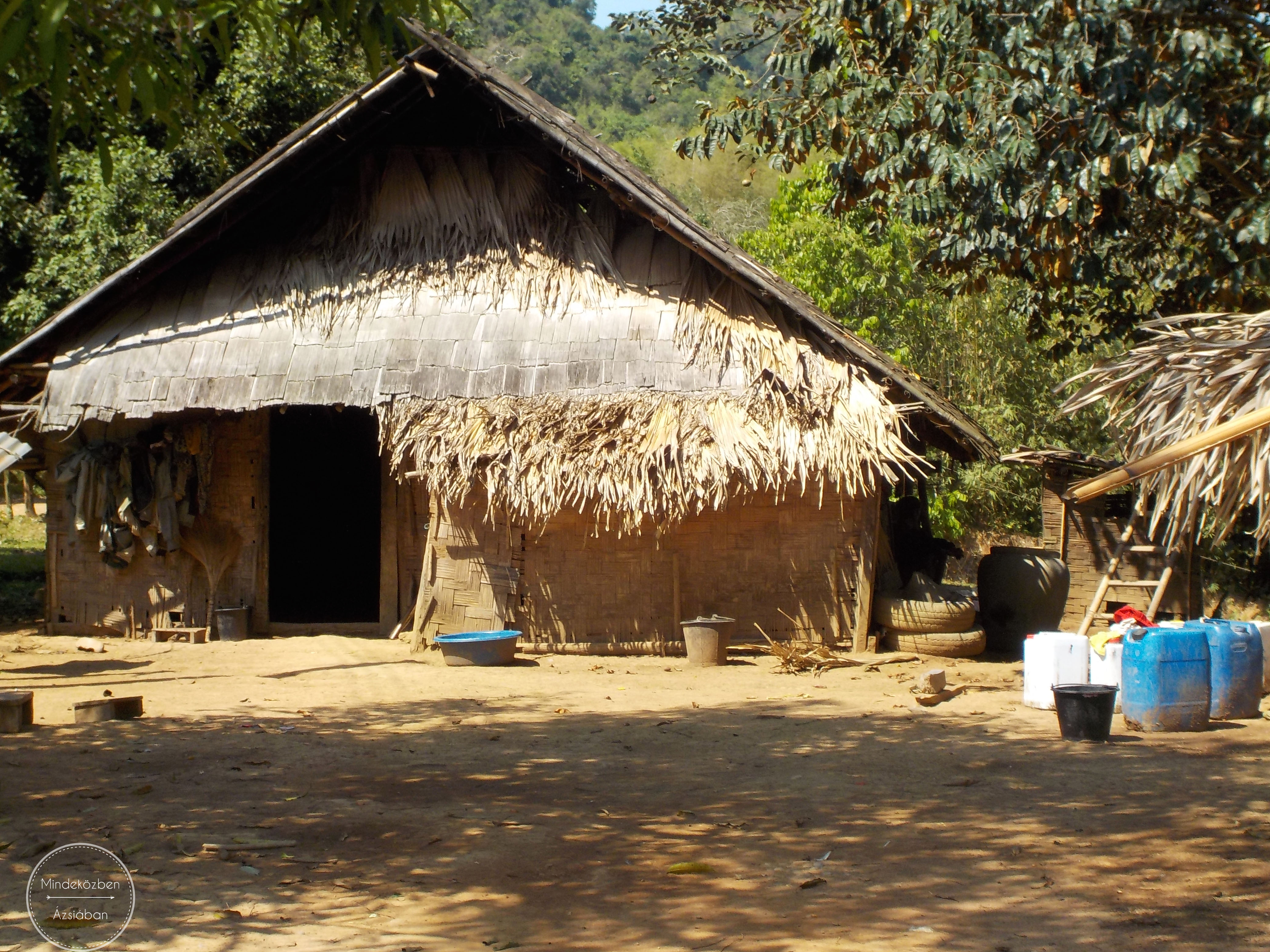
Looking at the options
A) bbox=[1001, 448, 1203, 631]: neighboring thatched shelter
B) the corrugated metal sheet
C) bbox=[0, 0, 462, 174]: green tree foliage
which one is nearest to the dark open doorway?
the corrugated metal sheet

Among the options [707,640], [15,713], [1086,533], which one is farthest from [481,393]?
[1086,533]

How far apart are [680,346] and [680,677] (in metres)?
2.88

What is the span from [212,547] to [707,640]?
15.5 feet

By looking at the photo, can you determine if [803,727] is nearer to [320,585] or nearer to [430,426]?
[430,426]

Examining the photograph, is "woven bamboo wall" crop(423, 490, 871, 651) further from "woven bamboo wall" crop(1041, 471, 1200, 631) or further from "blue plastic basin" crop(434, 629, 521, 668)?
"woven bamboo wall" crop(1041, 471, 1200, 631)

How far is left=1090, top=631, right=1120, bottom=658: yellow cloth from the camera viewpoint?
7.17m

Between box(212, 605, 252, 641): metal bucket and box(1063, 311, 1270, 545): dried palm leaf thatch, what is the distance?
288 inches

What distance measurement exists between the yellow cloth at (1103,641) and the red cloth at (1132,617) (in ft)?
0.38

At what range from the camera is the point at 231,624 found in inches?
425

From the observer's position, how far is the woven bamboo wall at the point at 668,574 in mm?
9961

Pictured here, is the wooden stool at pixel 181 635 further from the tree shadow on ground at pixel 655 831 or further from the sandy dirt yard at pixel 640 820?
the tree shadow on ground at pixel 655 831

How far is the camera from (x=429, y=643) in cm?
1016

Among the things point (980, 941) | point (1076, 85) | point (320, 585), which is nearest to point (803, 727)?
point (980, 941)
